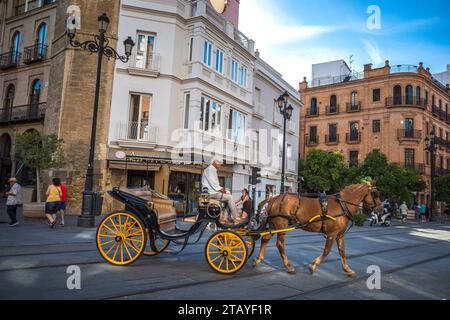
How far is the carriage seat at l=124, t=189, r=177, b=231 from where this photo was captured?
260 inches

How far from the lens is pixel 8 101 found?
2481 centimetres

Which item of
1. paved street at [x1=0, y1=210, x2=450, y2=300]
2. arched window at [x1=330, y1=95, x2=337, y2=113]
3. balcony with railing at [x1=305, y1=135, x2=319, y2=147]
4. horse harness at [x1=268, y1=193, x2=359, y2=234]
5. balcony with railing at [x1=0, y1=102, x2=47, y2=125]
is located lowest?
paved street at [x1=0, y1=210, x2=450, y2=300]

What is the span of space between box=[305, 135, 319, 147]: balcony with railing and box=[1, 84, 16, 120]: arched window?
32507 millimetres

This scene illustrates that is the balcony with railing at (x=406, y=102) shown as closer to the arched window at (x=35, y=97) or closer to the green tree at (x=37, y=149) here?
the arched window at (x=35, y=97)

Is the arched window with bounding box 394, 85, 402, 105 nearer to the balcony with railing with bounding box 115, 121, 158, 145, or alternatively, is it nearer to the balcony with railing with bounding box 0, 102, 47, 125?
the balcony with railing with bounding box 115, 121, 158, 145

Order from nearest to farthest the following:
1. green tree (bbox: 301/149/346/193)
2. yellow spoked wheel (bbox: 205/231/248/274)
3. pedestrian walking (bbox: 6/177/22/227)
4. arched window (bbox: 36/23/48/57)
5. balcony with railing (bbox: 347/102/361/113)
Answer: yellow spoked wheel (bbox: 205/231/248/274)
pedestrian walking (bbox: 6/177/22/227)
arched window (bbox: 36/23/48/57)
green tree (bbox: 301/149/346/193)
balcony with railing (bbox: 347/102/361/113)

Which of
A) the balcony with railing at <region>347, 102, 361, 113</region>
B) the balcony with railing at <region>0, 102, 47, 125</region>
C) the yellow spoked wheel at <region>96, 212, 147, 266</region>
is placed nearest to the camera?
the yellow spoked wheel at <region>96, 212, 147, 266</region>

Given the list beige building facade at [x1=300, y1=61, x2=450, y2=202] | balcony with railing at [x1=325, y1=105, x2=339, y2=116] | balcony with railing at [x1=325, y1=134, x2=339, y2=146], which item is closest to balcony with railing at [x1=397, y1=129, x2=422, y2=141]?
beige building facade at [x1=300, y1=61, x2=450, y2=202]

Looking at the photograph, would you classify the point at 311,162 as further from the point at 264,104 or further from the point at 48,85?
the point at 48,85

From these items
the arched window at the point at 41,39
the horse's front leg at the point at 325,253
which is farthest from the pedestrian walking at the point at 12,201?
the arched window at the point at 41,39

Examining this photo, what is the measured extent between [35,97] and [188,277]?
21.9 metres

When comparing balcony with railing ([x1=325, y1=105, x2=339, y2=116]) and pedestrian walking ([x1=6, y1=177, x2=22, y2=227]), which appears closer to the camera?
pedestrian walking ([x1=6, y1=177, x2=22, y2=227])

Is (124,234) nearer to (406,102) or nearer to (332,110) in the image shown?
(406,102)

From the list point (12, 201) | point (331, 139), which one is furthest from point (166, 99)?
point (331, 139)
